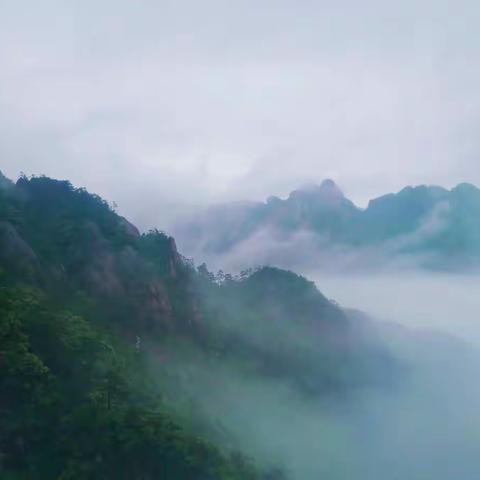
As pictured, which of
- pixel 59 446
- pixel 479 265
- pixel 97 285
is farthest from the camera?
pixel 479 265

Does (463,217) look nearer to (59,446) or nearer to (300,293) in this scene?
(300,293)

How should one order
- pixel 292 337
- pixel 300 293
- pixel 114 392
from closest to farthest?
pixel 114 392
pixel 292 337
pixel 300 293

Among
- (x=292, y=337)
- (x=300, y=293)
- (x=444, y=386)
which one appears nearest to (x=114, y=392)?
(x=292, y=337)

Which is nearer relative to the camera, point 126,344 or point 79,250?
point 126,344

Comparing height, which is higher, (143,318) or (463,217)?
(463,217)

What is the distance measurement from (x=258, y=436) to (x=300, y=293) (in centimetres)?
2264

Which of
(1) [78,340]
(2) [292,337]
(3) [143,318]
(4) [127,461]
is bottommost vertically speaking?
(4) [127,461]

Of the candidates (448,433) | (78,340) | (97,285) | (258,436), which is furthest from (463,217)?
(78,340)

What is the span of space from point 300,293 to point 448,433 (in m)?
25.9

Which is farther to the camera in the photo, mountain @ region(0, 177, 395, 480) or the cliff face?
the cliff face

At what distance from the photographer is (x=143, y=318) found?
48.5 metres

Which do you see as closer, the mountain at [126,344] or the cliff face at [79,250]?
the mountain at [126,344]

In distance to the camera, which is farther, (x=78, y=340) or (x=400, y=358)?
(x=400, y=358)

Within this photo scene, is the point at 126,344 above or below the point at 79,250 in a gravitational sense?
below
